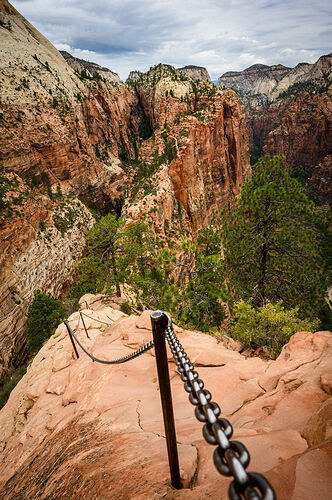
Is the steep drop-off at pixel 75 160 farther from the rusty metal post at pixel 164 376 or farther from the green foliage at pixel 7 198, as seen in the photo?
the rusty metal post at pixel 164 376

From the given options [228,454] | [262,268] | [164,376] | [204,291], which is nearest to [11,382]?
[204,291]

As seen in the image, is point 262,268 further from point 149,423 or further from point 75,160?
point 75,160

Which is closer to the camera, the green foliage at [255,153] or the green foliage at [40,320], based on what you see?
the green foliage at [40,320]

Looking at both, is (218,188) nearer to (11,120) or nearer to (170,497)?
(11,120)

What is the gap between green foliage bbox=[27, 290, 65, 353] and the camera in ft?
56.2

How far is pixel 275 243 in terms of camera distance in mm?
11094

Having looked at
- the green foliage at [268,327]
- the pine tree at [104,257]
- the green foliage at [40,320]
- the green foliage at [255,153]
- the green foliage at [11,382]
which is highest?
the green foliage at [255,153]

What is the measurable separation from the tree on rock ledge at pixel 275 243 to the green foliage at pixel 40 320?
13867 mm

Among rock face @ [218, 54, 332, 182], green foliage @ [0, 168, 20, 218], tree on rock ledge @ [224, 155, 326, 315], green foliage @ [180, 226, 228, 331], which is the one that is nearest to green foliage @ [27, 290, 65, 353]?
green foliage @ [0, 168, 20, 218]

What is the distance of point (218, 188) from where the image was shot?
1833 inches

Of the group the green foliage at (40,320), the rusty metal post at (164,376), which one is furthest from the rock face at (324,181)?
the rusty metal post at (164,376)

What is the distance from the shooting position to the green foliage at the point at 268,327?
9.20m

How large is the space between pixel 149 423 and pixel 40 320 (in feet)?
53.1

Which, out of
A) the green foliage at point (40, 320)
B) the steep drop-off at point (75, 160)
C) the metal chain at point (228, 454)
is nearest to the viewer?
the metal chain at point (228, 454)
